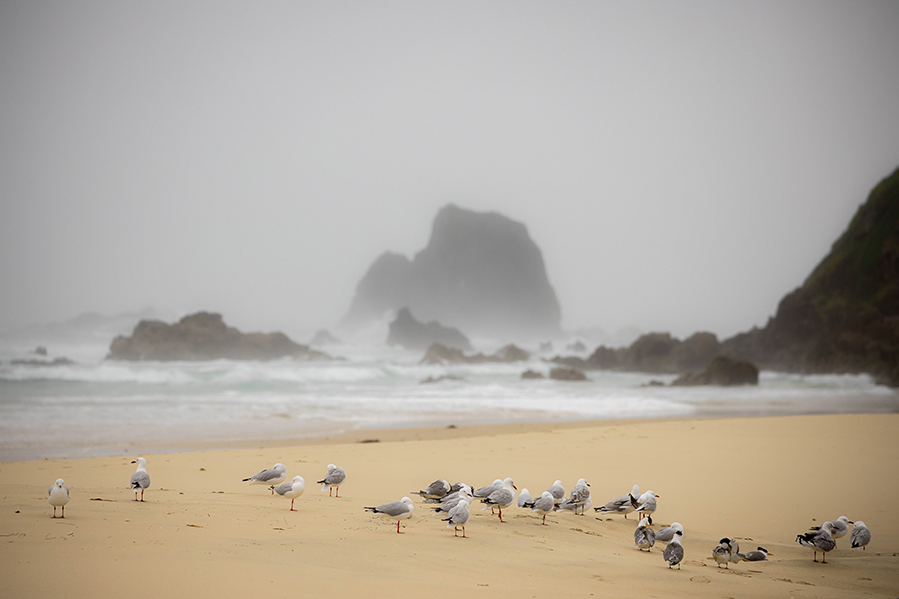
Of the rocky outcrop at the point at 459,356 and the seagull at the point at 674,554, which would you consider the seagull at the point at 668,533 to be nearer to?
the seagull at the point at 674,554

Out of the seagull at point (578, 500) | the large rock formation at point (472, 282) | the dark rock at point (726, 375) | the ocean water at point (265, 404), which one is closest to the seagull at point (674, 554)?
the seagull at point (578, 500)

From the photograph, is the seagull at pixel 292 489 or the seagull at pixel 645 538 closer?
the seagull at pixel 645 538

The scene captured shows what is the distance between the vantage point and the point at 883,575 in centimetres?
448

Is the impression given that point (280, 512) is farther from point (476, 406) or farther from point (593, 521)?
point (476, 406)

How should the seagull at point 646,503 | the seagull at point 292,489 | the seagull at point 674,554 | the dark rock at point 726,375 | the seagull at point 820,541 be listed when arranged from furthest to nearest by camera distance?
the dark rock at point 726,375
the seagull at point 646,503
the seagull at point 292,489
the seagull at point 820,541
the seagull at point 674,554

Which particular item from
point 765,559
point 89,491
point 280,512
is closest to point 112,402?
point 89,491

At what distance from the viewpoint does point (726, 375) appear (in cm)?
3225

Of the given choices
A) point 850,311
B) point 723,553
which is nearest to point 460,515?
point 723,553

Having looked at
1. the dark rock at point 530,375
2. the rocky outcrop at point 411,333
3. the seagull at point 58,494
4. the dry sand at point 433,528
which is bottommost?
the dark rock at point 530,375

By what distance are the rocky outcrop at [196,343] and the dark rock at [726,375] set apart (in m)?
32.7

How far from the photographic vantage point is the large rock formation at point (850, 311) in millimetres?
35156

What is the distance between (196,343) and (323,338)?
2993 cm

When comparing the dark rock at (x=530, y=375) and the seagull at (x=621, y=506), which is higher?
the seagull at (x=621, y=506)

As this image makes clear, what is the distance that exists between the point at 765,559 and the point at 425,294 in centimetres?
10682
